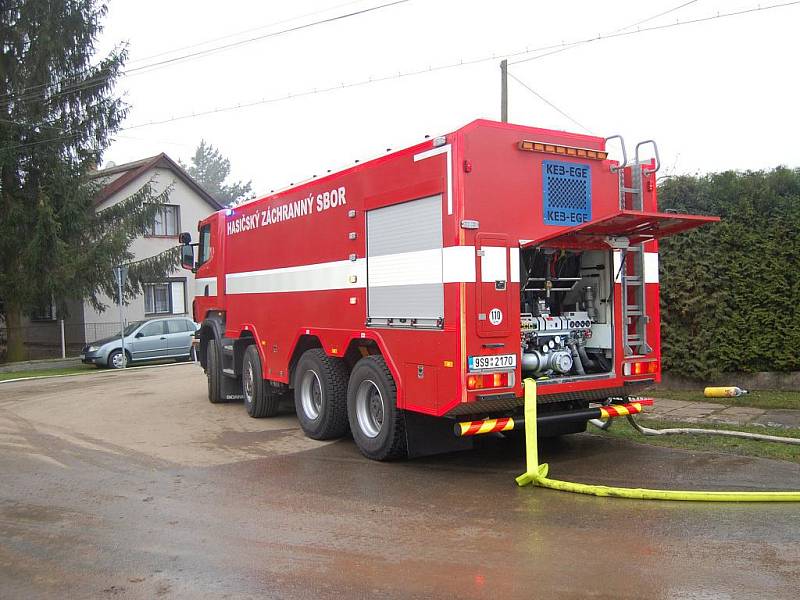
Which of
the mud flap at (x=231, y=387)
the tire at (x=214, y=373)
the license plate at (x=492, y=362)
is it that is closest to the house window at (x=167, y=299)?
the tire at (x=214, y=373)

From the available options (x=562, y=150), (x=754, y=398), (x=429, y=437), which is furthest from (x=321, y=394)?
(x=754, y=398)

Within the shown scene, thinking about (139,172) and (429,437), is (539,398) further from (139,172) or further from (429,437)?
(139,172)

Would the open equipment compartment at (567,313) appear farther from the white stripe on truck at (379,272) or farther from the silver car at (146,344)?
the silver car at (146,344)

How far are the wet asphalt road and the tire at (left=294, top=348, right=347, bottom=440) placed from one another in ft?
0.83

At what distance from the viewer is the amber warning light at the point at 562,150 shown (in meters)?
7.02

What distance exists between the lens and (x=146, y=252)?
30.6 metres

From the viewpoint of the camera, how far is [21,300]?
75.6 ft

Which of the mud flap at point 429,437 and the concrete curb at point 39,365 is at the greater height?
the mud flap at point 429,437

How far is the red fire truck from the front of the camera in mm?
6629

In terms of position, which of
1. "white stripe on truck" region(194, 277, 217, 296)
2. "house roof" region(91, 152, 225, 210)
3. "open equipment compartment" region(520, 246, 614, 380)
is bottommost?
"open equipment compartment" region(520, 246, 614, 380)

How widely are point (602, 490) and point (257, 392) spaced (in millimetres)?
6041

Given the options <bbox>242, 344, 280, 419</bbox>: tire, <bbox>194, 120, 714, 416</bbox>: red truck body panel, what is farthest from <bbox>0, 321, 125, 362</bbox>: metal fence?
<bbox>194, 120, 714, 416</bbox>: red truck body panel

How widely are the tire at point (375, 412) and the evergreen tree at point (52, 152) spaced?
1749 cm

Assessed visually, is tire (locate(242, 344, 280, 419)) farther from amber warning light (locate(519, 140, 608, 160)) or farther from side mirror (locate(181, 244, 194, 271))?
amber warning light (locate(519, 140, 608, 160))
